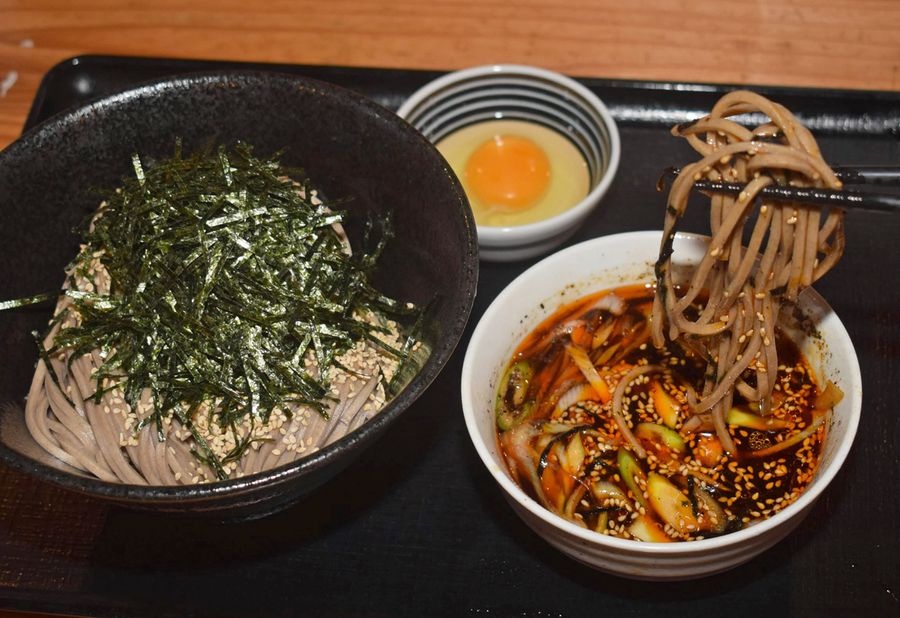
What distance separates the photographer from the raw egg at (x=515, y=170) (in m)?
2.35

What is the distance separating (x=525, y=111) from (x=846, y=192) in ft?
3.92

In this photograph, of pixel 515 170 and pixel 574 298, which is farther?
pixel 515 170

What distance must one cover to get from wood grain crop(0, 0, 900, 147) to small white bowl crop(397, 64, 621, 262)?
30 cm

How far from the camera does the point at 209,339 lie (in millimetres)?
1837

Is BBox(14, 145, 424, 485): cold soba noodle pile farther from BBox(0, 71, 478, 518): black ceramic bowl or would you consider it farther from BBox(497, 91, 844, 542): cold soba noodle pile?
BBox(497, 91, 844, 542): cold soba noodle pile

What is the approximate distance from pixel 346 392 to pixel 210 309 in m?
0.32

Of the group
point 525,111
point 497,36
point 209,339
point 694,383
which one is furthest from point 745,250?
point 497,36

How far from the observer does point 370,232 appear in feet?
6.90

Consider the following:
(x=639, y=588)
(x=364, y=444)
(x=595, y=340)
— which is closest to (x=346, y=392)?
(x=364, y=444)

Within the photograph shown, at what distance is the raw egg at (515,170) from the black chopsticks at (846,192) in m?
0.81

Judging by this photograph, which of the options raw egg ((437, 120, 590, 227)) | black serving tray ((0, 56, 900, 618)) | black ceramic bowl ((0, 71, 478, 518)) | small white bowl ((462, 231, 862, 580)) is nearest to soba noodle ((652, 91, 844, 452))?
small white bowl ((462, 231, 862, 580))

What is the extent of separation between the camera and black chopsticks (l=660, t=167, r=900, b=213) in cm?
138

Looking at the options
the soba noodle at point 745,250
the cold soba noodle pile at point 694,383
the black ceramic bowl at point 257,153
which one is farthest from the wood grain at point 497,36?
the soba noodle at point 745,250

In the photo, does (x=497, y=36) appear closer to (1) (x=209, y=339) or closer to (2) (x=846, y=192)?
(1) (x=209, y=339)
